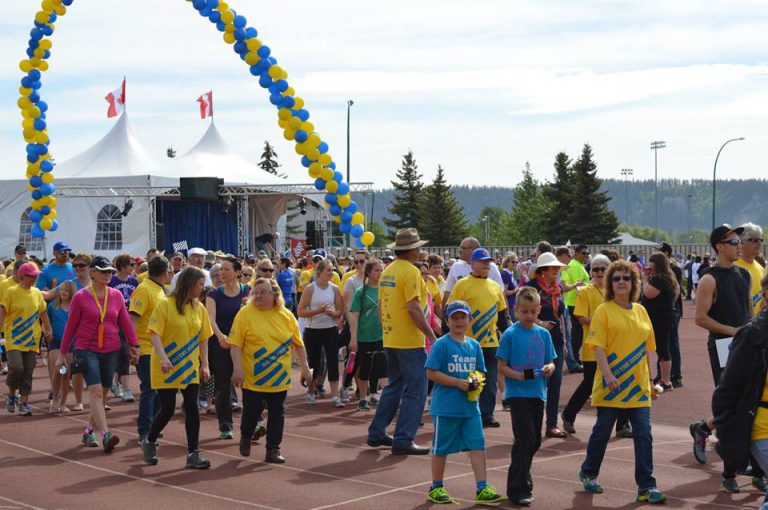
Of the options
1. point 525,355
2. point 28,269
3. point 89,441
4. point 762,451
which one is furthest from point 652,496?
point 28,269

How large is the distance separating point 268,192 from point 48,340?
87.1 feet

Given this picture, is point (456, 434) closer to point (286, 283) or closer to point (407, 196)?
point (286, 283)

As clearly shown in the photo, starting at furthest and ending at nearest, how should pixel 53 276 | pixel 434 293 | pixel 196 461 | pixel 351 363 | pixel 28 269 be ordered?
pixel 53 276
pixel 434 293
pixel 351 363
pixel 28 269
pixel 196 461

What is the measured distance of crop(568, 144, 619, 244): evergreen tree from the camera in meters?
76.6

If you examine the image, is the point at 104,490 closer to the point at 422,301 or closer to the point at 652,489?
the point at 422,301

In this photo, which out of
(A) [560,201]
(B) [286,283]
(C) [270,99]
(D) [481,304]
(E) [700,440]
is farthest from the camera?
(A) [560,201]

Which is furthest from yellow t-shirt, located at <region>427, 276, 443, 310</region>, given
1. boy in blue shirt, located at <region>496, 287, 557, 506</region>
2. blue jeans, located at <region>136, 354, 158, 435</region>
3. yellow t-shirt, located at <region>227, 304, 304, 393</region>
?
boy in blue shirt, located at <region>496, 287, 557, 506</region>

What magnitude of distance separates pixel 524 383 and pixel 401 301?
2139mm

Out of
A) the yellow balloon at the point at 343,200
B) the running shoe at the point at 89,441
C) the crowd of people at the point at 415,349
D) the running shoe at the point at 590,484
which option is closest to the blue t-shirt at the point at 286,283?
the crowd of people at the point at 415,349

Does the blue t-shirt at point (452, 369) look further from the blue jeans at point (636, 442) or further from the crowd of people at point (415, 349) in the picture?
the blue jeans at point (636, 442)

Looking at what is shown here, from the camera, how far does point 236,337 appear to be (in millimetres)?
9172

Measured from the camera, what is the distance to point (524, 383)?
7660 millimetres

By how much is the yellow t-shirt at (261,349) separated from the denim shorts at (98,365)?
1632 millimetres

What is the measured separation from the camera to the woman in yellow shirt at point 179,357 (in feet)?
29.7
